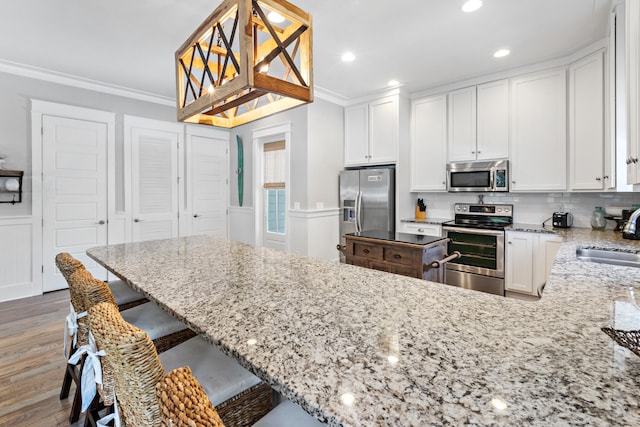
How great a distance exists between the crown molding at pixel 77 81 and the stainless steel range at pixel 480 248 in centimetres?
440

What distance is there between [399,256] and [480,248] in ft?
4.74

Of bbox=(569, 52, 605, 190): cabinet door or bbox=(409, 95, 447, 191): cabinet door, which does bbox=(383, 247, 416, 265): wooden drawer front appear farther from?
bbox=(569, 52, 605, 190): cabinet door

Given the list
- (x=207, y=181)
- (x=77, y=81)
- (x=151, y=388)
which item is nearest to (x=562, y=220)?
(x=151, y=388)

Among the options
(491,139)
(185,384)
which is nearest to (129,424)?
(185,384)

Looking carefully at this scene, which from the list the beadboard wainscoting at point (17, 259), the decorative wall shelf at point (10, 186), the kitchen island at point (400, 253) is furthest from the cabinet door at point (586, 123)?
the beadboard wainscoting at point (17, 259)

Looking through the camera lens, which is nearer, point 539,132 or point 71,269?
point 71,269

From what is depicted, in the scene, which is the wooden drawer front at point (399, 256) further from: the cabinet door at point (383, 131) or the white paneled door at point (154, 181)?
the white paneled door at point (154, 181)

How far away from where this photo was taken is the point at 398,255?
2.64m

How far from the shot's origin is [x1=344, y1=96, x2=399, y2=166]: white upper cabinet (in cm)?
412

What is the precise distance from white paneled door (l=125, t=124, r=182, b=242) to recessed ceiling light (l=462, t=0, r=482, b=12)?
411 cm

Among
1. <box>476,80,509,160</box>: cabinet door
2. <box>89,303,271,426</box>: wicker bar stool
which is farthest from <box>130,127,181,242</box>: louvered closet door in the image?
<box>476,80,509,160</box>: cabinet door

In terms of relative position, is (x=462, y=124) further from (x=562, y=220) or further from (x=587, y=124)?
(x=562, y=220)

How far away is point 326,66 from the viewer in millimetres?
3396

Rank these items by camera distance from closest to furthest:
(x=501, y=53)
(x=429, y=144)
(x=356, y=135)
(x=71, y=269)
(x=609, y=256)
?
(x=71, y=269) → (x=609, y=256) → (x=501, y=53) → (x=429, y=144) → (x=356, y=135)
